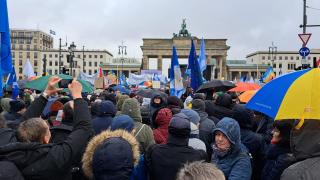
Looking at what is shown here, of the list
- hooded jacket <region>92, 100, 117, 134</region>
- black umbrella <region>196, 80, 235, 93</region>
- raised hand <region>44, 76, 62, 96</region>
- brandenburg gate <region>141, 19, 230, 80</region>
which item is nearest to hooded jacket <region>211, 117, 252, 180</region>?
raised hand <region>44, 76, 62, 96</region>

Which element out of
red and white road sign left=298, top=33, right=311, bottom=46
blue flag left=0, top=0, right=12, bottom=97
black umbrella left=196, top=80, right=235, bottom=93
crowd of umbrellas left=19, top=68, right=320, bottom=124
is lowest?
black umbrella left=196, top=80, right=235, bottom=93

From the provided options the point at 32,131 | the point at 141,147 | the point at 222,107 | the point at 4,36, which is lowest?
the point at 141,147

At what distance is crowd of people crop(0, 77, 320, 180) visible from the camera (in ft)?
10.0

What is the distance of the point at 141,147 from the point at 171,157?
4.43 feet

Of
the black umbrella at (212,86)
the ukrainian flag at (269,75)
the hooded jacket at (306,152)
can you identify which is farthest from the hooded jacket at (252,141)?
the ukrainian flag at (269,75)

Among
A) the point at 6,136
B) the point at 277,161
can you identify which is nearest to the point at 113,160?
the point at 6,136

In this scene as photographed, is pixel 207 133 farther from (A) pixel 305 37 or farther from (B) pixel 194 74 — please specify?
(A) pixel 305 37

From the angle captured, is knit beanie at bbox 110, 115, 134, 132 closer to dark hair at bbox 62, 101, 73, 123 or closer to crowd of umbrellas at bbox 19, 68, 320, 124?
dark hair at bbox 62, 101, 73, 123

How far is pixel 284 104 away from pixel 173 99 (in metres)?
4.62

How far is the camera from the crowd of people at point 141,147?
3.05 meters

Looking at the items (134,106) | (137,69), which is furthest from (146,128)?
(137,69)

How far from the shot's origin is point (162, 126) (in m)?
6.11

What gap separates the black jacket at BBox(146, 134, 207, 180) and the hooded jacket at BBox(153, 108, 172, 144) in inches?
55.6

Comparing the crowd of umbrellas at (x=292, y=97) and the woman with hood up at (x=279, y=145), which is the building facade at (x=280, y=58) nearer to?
the woman with hood up at (x=279, y=145)
